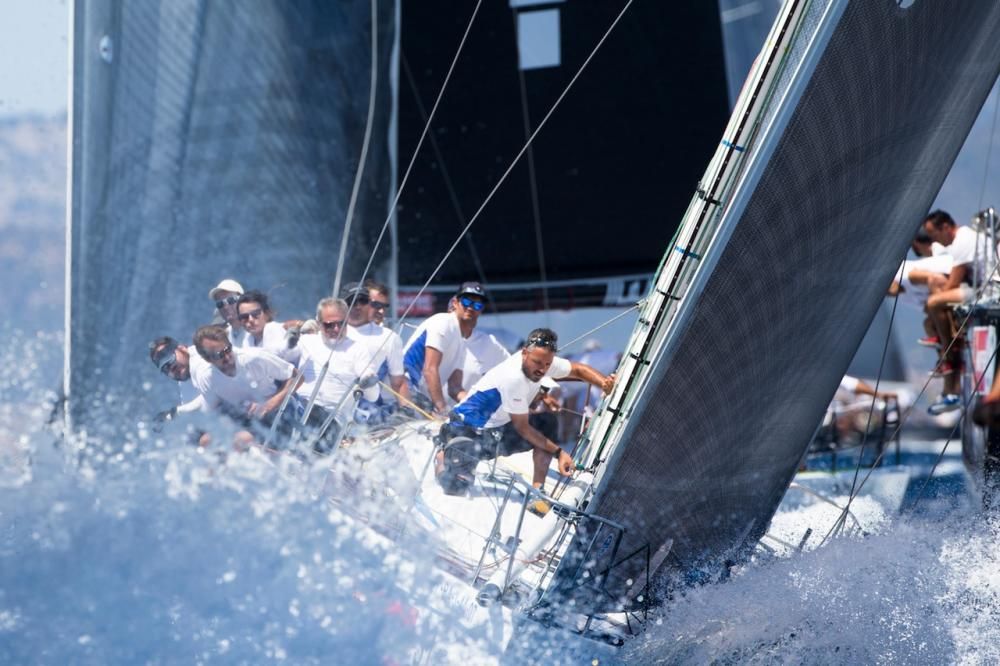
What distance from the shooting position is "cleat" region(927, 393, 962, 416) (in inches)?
158

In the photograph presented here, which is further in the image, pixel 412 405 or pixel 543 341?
pixel 412 405

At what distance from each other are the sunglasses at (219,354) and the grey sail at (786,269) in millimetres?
1300

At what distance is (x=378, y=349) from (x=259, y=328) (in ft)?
1.75

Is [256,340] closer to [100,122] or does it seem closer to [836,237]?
[100,122]

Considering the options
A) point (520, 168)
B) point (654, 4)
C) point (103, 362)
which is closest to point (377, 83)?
point (520, 168)

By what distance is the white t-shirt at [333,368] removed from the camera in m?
3.55

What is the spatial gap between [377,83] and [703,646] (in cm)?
343

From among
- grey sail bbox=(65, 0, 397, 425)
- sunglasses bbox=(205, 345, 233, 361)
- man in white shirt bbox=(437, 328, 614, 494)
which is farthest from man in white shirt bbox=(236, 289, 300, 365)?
man in white shirt bbox=(437, 328, 614, 494)

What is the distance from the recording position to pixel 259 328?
13.0ft

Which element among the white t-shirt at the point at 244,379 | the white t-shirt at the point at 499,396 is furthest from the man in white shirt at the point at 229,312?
the white t-shirt at the point at 499,396

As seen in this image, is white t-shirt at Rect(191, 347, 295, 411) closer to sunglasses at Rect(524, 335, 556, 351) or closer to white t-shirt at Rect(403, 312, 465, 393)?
white t-shirt at Rect(403, 312, 465, 393)

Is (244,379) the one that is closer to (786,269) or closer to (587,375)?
(587,375)

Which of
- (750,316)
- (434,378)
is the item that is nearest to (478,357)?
(434,378)

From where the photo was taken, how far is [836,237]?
8.84 ft
